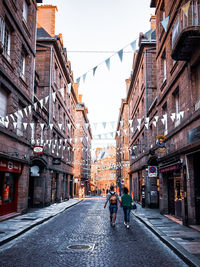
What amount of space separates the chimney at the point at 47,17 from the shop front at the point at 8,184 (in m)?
17.3

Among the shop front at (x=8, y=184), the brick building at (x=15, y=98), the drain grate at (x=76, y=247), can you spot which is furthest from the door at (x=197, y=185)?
the shop front at (x=8, y=184)

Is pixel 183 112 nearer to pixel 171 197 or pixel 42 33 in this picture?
pixel 171 197

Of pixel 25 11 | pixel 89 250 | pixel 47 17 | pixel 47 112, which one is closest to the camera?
pixel 89 250

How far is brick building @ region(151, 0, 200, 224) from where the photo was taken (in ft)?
36.2

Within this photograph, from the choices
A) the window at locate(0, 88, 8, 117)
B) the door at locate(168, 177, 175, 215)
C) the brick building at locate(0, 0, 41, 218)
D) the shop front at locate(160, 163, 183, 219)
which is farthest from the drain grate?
the door at locate(168, 177, 175, 215)

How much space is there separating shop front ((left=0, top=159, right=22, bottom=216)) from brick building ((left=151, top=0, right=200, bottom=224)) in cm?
816

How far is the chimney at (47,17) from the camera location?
1140 inches

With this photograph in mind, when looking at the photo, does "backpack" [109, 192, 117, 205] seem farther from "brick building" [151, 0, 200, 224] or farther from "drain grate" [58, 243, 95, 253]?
"drain grate" [58, 243, 95, 253]

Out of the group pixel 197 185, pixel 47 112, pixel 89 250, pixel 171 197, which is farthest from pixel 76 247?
pixel 47 112

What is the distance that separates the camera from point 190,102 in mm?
12289

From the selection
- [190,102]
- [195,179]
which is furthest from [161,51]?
[195,179]

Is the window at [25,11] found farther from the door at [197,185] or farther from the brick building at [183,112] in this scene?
the door at [197,185]

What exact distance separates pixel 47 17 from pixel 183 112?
21.4m

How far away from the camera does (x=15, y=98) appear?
1569 cm
